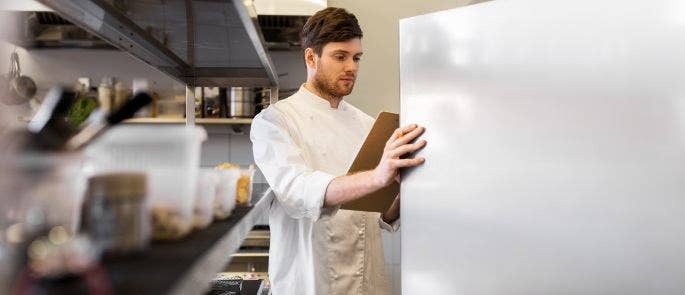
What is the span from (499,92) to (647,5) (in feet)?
0.72

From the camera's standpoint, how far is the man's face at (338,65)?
1542mm

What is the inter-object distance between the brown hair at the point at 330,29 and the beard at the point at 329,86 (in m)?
0.07

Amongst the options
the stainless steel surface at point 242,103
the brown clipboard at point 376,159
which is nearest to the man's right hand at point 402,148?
the brown clipboard at point 376,159

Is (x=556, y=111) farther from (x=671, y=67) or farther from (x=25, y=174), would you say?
(x=25, y=174)

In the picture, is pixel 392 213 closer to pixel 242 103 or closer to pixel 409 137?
pixel 409 137

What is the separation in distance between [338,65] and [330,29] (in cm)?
9

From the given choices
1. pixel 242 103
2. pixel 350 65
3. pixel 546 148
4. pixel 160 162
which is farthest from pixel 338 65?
pixel 242 103

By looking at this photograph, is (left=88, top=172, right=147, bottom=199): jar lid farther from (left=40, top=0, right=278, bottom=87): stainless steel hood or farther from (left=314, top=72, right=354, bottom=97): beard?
(left=314, top=72, right=354, bottom=97): beard

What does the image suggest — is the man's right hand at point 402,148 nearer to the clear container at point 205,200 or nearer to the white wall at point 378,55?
the clear container at point 205,200

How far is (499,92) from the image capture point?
889mm

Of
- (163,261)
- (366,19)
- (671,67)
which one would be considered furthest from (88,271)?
(366,19)

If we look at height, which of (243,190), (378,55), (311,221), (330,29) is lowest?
(311,221)

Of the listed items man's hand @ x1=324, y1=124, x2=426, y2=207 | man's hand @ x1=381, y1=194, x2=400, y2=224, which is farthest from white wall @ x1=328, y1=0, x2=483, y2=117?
man's hand @ x1=324, y1=124, x2=426, y2=207

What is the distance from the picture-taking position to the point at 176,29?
3.61ft
